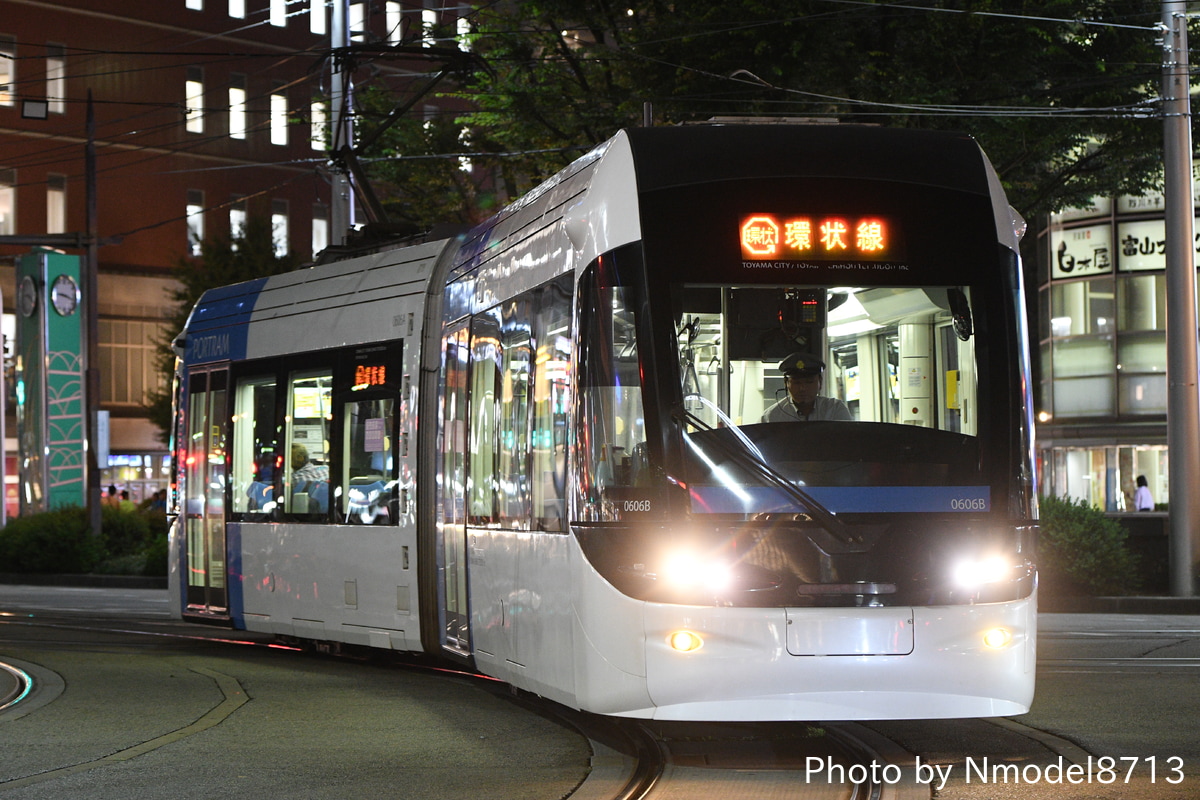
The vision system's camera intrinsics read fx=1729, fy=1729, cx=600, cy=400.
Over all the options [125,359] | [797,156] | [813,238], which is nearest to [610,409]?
[813,238]

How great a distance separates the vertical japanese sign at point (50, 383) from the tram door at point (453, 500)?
24.7m

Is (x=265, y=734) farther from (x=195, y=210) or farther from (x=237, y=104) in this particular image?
(x=237, y=104)

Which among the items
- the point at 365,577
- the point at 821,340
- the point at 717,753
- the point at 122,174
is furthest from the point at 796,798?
the point at 122,174

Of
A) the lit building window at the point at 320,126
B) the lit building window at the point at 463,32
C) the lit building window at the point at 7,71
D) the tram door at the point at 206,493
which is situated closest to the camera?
the tram door at the point at 206,493

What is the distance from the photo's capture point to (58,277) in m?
35.0

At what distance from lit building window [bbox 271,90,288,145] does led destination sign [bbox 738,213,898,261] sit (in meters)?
49.8

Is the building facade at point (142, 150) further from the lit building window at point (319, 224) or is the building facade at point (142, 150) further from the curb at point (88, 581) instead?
the curb at point (88, 581)

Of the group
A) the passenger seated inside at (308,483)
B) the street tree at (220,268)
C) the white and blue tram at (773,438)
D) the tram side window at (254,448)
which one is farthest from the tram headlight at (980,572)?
the street tree at (220,268)

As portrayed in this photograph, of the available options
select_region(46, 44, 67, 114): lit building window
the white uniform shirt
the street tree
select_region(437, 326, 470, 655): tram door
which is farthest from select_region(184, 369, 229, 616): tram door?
select_region(46, 44, 67, 114): lit building window

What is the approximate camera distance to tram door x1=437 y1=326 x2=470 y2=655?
436 inches

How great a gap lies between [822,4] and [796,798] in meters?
14.9

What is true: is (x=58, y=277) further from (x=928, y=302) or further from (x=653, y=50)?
(x=928, y=302)

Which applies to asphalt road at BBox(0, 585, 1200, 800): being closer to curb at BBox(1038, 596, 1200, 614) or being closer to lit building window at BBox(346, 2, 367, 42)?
curb at BBox(1038, 596, 1200, 614)

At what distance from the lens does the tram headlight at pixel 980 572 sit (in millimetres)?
8133
